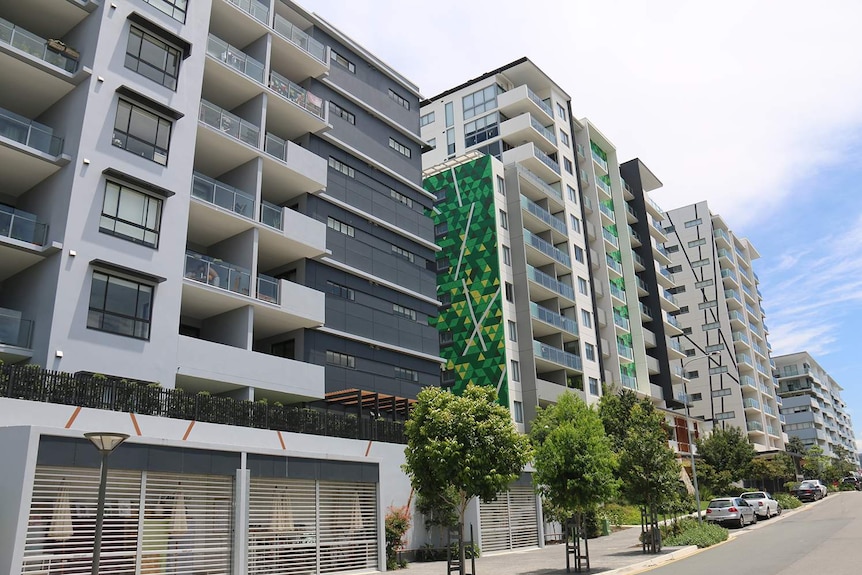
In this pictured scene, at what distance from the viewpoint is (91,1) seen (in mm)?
25250

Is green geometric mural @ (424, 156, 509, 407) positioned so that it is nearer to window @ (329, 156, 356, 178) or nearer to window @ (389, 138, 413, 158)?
window @ (389, 138, 413, 158)

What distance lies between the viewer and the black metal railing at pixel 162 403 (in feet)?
62.0

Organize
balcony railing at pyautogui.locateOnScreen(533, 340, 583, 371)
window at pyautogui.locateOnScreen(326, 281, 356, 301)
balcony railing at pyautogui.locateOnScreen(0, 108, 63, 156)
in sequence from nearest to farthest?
balcony railing at pyautogui.locateOnScreen(0, 108, 63, 156) → window at pyautogui.locateOnScreen(326, 281, 356, 301) → balcony railing at pyautogui.locateOnScreen(533, 340, 583, 371)

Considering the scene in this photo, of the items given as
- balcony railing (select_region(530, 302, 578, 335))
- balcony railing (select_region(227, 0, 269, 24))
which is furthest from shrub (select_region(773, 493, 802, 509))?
balcony railing (select_region(227, 0, 269, 24))

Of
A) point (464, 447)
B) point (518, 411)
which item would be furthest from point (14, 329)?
point (518, 411)

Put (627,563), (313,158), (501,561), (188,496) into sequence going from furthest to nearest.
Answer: (313,158) < (501,561) < (627,563) < (188,496)

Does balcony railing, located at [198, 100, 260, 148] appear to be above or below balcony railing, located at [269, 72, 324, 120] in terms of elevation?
below

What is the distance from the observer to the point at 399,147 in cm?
4447

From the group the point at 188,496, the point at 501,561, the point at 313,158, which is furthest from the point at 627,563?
the point at 313,158

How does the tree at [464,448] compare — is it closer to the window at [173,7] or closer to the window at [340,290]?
the window at [340,290]

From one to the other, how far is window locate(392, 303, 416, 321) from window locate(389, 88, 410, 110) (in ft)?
47.4

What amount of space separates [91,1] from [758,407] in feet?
301

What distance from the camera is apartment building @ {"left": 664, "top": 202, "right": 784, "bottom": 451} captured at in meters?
88.5

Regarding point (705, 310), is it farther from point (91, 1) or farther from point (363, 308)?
point (91, 1)
